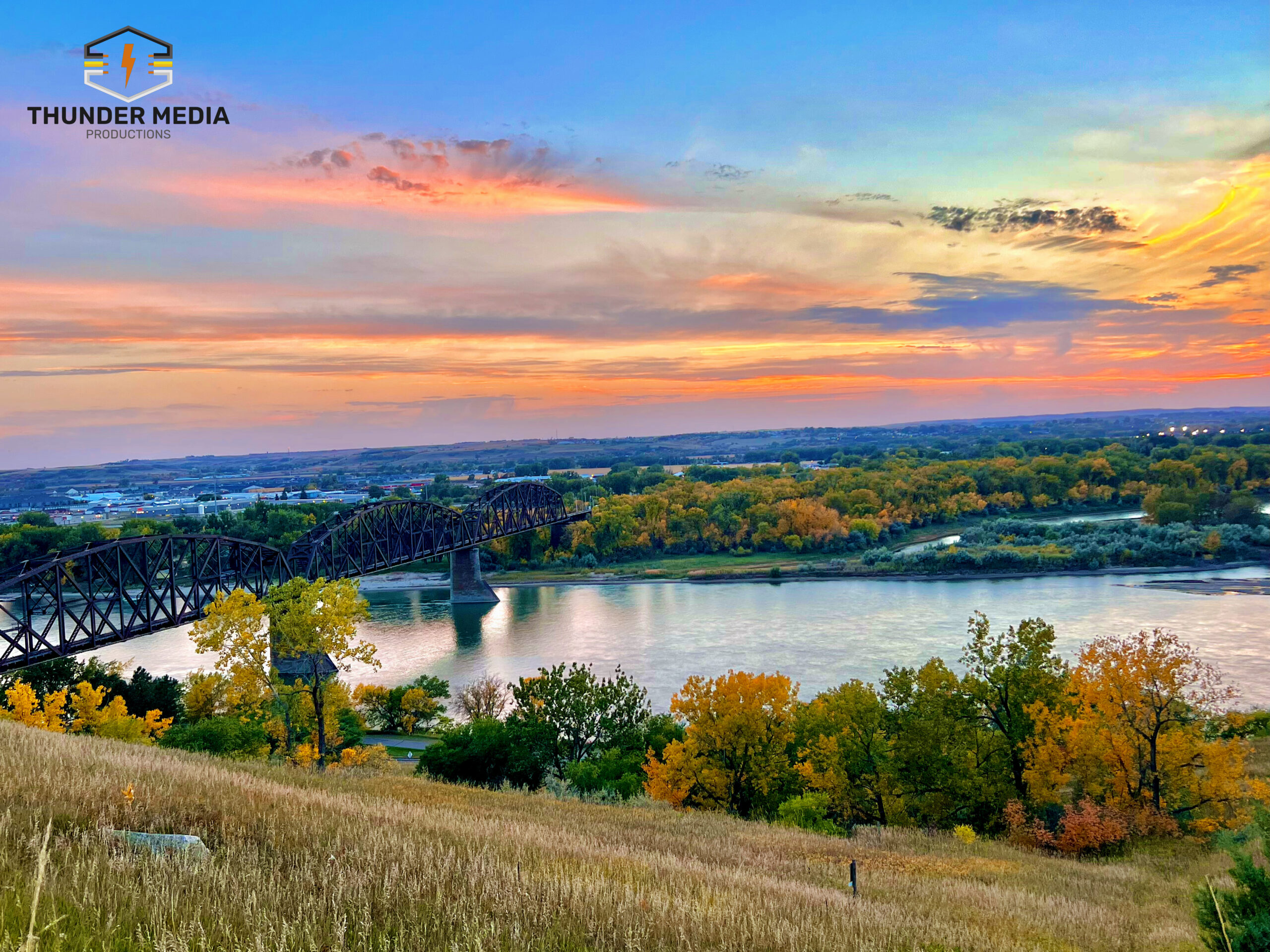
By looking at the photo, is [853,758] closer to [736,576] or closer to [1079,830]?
[1079,830]

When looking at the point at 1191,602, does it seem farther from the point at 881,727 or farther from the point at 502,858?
the point at 502,858

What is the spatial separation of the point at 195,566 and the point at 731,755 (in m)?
28.4

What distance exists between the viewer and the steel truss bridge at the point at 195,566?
31.5 m

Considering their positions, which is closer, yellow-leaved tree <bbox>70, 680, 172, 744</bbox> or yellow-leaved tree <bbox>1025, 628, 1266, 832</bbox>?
yellow-leaved tree <bbox>1025, 628, 1266, 832</bbox>

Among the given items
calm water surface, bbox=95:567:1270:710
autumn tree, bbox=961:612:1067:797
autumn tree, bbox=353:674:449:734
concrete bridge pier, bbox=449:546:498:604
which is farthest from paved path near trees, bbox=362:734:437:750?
concrete bridge pier, bbox=449:546:498:604

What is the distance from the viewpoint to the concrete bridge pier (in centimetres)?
7250

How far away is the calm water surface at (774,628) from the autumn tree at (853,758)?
41.5 ft

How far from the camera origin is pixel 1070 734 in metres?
21.8

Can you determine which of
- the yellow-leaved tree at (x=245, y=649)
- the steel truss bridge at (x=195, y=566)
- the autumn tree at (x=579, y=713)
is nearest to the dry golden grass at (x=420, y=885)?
the yellow-leaved tree at (x=245, y=649)

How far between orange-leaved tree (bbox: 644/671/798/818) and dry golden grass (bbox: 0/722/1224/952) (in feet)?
38.8

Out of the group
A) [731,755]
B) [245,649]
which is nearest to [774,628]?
[731,755]

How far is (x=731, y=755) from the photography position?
984 inches

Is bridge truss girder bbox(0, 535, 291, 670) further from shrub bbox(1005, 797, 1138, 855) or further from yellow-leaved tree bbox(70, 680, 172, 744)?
shrub bbox(1005, 797, 1138, 855)

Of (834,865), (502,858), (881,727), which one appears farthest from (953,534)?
(502,858)
